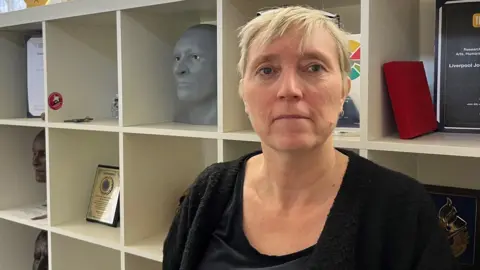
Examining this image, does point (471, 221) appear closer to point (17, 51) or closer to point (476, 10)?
point (476, 10)

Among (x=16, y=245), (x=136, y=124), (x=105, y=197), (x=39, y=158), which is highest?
(x=136, y=124)

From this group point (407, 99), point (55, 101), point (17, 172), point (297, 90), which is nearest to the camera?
point (297, 90)

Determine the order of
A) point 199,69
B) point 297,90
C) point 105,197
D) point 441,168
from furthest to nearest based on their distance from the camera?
1. point 105,197
2. point 199,69
3. point 441,168
4. point 297,90

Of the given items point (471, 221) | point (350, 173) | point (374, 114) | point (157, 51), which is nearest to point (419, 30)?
point (374, 114)

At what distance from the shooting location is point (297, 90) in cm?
88

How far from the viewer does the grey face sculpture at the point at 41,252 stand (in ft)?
6.97

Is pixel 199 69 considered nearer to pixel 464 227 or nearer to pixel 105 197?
pixel 105 197

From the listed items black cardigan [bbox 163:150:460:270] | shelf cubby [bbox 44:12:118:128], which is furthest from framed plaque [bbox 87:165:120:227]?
black cardigan [bbox 163:150:460:270]

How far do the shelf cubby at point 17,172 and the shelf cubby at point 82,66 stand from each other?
17.3 inches

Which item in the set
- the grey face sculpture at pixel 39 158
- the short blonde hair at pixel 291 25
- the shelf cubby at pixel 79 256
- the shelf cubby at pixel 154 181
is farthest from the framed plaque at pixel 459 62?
the grey face sculpture at pixel 39 158

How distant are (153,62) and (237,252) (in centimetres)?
89

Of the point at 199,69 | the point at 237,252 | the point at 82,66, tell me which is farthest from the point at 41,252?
the point at 237,252

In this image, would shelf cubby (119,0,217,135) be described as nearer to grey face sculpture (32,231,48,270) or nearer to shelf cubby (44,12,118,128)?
shelf cubby (44,12,118,128)

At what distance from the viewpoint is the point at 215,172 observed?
1106mm
